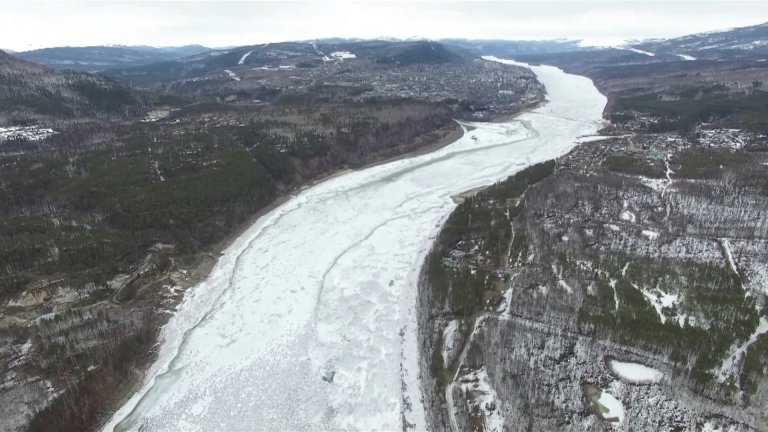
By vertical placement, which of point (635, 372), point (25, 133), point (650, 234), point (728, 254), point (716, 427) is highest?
point (25, 133)

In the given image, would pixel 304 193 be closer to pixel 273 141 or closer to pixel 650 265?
pixel 273 141

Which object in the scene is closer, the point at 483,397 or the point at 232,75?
the point at 483,397

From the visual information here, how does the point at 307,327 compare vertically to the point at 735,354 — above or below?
below

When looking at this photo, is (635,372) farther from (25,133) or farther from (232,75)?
(232,75)

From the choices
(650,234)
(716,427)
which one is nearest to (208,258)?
(716,427)

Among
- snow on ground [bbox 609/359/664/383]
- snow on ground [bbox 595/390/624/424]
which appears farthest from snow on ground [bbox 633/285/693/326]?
snow on ground [bbox 595/390/624/424]

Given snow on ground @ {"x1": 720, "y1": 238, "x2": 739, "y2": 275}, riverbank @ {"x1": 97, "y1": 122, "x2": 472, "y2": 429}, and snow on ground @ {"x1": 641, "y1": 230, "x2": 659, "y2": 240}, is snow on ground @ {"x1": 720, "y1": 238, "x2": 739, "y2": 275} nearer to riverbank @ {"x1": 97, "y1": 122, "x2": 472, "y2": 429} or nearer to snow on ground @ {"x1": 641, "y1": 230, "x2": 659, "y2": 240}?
snow on ground @ {"x1": 641, "y1": 230, "x2": 659, "y2": 240}
